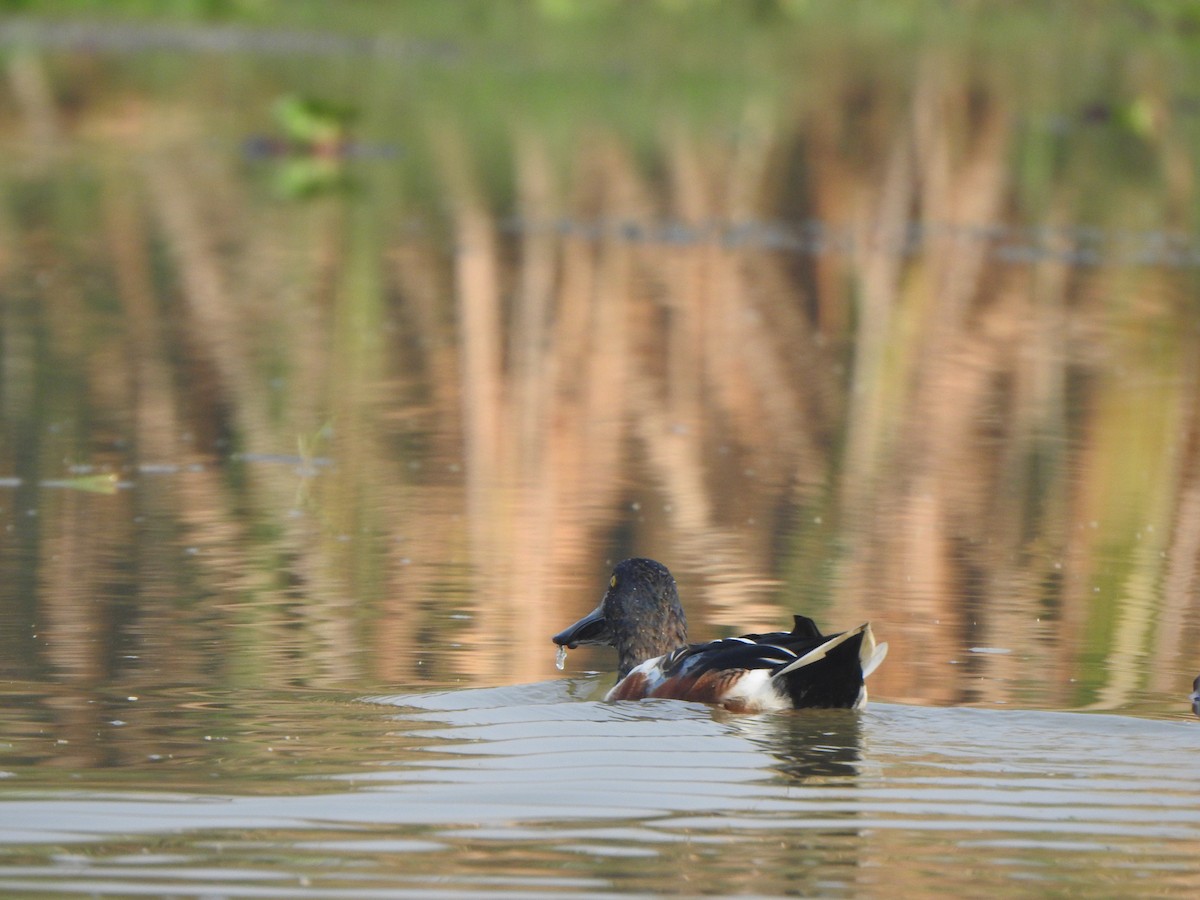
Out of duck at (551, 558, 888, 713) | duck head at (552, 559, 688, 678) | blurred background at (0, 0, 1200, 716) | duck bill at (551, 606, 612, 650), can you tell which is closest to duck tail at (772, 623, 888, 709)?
duck at (551, 558, 888, 713)

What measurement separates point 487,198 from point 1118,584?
12544 mm

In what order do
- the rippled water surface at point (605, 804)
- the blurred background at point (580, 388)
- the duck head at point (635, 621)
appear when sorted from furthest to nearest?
the blurred background at point (580, 388), the duck head at point (635, 621), the rippled water surface at point (605, 804)

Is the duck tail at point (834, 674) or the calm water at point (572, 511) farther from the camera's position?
the duck tail at point (834, 674)

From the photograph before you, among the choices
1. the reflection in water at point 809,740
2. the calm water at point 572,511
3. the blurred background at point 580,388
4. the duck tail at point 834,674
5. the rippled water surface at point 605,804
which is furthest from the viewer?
the blurred background at point 580,388

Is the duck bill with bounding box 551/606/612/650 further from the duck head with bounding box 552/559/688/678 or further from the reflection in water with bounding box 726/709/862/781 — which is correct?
the reflection in water with bounding box 726/709/862/781

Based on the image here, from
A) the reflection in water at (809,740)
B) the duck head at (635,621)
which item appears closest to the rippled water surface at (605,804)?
the reflection in water at (809,740)

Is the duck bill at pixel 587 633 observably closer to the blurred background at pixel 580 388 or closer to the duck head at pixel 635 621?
the duck head at pixel 635 621

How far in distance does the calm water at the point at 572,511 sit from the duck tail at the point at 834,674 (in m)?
0.06

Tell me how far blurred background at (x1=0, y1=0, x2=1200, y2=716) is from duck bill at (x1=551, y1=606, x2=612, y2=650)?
0.11 meters

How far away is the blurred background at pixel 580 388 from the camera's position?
7.64 m

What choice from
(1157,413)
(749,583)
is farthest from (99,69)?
(749,583)

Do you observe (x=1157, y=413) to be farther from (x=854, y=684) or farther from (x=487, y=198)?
Result: (x=487, y=198)

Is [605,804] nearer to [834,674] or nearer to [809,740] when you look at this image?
[809,740]

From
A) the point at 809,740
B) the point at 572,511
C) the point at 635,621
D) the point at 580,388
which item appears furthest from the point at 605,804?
the point at 580,388
